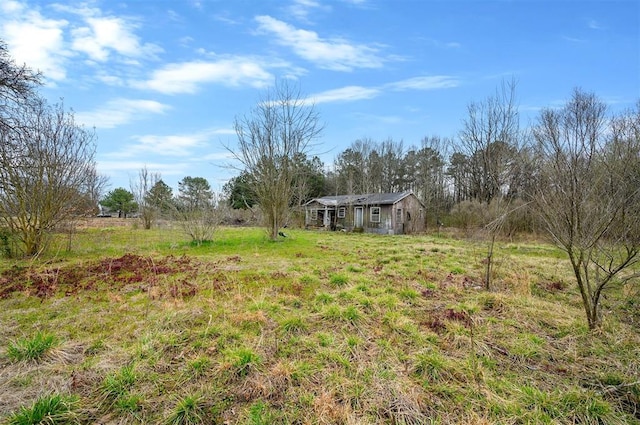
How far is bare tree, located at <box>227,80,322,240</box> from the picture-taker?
13.4 meters

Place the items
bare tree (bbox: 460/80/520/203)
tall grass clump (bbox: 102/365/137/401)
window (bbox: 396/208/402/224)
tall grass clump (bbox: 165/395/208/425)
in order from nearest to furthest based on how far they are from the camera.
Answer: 1. tall grass clump (bbox: 165/395/208/425)
2. tall grass clump (bbox: 102/365/137/401)
3. bare tree (bbox: 460/80/520/203)
4. window (bbox: 396/208/402/224)

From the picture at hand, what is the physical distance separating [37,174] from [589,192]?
42.9 ft

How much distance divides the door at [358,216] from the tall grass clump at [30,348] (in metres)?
21.6

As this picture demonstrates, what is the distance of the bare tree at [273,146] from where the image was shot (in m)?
13.4

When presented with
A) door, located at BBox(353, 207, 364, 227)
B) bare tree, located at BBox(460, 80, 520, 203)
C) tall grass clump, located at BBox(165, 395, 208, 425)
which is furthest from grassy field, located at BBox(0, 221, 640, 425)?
door, located at BBox(353, 207, 364, 227)

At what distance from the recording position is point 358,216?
24047 mm

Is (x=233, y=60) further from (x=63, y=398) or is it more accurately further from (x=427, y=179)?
(x=427, y=179)

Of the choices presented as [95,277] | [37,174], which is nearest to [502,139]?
[95,277]

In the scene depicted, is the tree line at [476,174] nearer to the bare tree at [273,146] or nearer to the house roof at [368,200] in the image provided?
the bare tree at [273,146]

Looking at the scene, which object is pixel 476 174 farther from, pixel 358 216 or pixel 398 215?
pixel 358 216

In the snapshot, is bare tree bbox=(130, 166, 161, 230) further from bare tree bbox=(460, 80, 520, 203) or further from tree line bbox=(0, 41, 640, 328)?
bare tree bbox=(460, 80, 520, 203)

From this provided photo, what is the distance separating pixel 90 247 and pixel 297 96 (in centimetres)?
1058

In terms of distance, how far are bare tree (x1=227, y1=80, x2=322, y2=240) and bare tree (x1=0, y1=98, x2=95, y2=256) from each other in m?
6.08

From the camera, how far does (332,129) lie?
1445 centimetres
